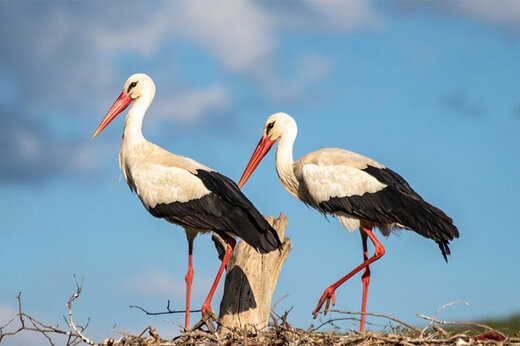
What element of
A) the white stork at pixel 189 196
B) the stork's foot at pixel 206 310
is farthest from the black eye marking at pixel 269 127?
the stork's foot at pixel 206 310

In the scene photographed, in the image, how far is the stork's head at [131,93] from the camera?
9.07m

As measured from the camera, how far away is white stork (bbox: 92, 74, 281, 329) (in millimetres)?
7469

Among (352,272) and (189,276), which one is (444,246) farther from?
(189,276)

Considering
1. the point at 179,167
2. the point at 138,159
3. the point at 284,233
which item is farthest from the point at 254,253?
the point at 138,159

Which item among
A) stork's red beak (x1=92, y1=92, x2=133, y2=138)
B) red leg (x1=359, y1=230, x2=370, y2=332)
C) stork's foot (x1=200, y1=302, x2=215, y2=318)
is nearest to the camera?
stork's foot (x1=200, y1=302, x2=215, y2=318)

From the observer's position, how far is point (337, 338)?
6406 mm

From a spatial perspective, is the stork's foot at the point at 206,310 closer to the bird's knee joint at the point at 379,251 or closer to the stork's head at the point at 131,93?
the bird's knee joint at the point at 379,251

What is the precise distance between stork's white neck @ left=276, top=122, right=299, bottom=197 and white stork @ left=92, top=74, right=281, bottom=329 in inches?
50.9

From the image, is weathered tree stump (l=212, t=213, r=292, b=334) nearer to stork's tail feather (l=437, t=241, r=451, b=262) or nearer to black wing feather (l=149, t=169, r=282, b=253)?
black wing feather (l=149, t=169, r=282, b=253)

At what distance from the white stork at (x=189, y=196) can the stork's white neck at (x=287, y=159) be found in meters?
1.29

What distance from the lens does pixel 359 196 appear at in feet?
27.6

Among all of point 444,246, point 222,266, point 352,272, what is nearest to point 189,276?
point 222,266

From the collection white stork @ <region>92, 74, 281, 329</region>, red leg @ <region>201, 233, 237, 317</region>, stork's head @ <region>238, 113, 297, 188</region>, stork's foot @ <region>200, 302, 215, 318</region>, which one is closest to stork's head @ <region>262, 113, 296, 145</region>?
stork's head @ <region>238, 113, 297, 188</region>

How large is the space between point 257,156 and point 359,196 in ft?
5.72
